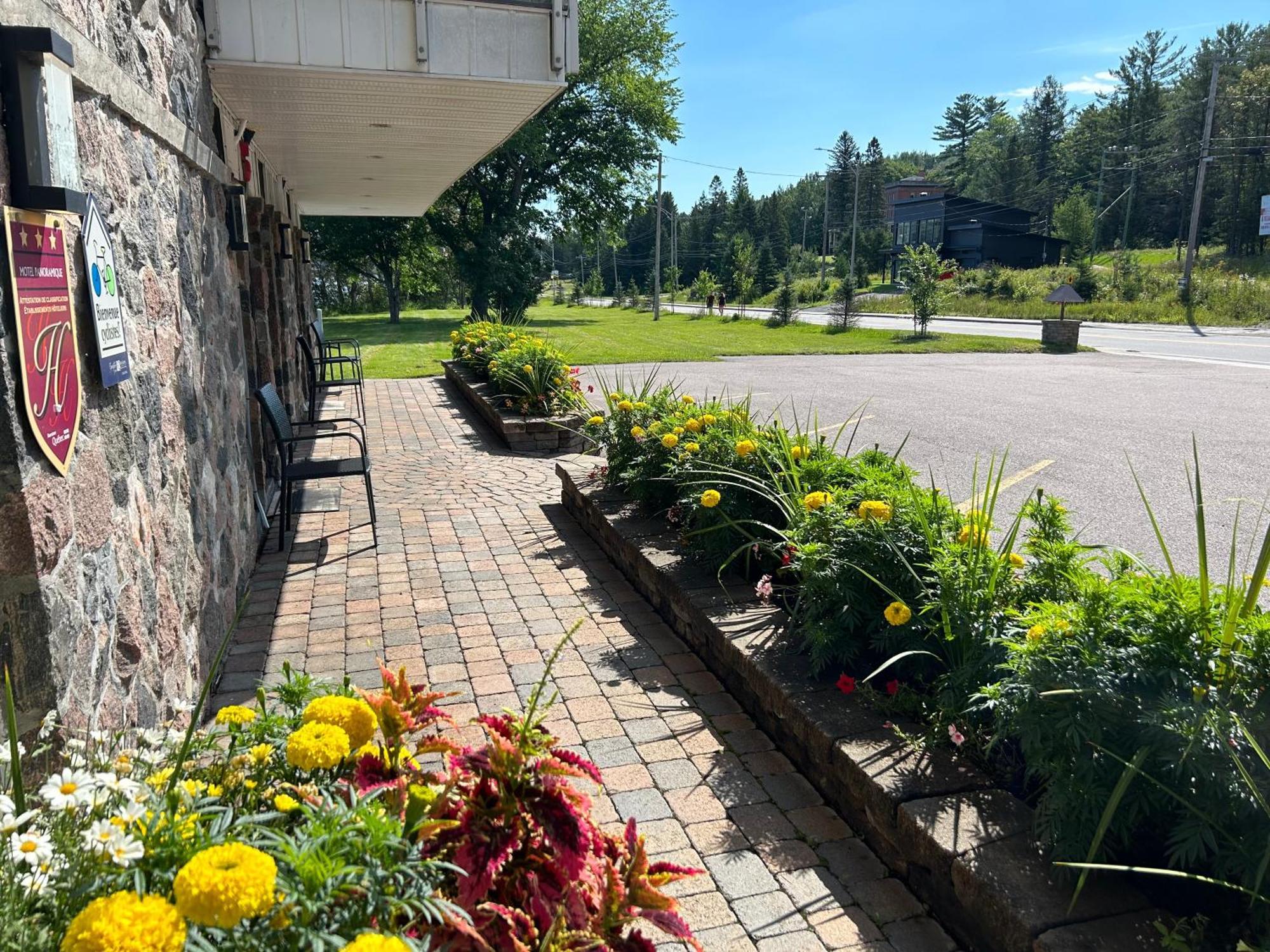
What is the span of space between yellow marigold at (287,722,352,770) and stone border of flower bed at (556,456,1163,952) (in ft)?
4.71

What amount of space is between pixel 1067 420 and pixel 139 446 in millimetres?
9586

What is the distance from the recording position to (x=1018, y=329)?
26.8m

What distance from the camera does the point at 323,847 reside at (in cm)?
128

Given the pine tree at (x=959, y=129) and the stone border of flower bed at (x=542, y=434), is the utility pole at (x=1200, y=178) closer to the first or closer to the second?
the stone border of flower bed at (x=542, y=434)

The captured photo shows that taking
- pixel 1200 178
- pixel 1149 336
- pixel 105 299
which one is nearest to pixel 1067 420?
pixel 105 299

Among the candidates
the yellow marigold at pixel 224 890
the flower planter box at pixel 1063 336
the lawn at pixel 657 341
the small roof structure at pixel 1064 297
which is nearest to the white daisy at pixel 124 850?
the yellow marigold at pixel 224 890

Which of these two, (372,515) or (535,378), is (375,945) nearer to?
(372,515)

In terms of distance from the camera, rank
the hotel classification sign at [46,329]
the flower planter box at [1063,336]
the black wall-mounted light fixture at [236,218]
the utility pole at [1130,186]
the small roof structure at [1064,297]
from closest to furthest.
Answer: the hotel classification sign at [46,329] → the black wall-mounted light fixture at [236,218] → the flower planter box at [1063,336] → the small roof structure at [1064,297] → the utility pole at [1130,186]

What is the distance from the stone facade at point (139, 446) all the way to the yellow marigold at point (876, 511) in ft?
7.34

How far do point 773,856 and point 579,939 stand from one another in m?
1.20

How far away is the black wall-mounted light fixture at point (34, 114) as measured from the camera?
69.2 inches

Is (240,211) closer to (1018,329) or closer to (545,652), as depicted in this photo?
(545,652)

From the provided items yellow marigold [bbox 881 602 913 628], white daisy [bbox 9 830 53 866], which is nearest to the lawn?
yellow marigold [bbox 881 602 913 628]

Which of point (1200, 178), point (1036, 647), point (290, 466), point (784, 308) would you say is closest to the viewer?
point (1036, 647)
